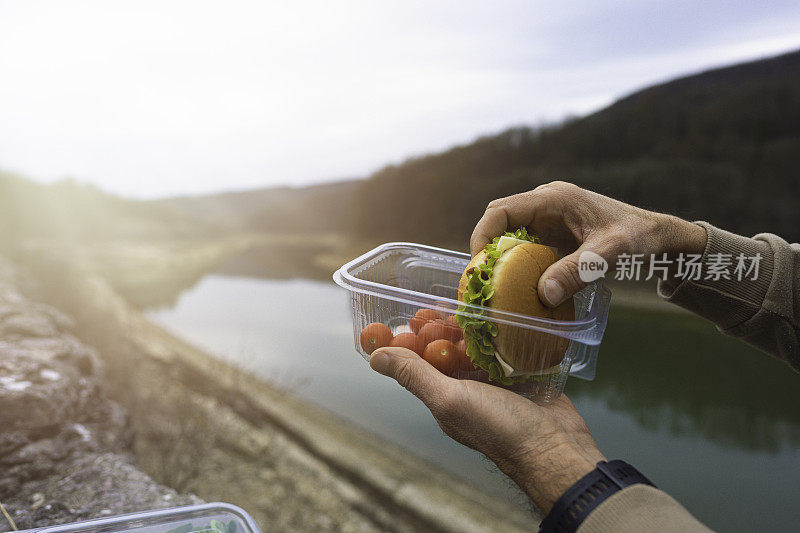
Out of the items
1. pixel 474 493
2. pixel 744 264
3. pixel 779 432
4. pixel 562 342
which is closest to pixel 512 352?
pixel 562 342

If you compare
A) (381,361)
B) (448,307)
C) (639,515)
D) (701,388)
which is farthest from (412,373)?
(701,388)

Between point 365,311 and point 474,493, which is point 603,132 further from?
point 365,311

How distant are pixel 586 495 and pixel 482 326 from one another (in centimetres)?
41

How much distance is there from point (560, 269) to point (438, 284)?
599 mm

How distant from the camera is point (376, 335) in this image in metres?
1.27

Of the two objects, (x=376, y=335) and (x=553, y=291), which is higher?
(x=553, y=291)

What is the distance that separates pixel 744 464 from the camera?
5562 millimetres

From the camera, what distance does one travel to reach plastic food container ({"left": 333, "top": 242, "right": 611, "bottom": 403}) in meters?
1.10

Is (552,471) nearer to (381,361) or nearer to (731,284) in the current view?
(381,361)

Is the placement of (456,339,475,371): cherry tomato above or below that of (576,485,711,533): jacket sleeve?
above

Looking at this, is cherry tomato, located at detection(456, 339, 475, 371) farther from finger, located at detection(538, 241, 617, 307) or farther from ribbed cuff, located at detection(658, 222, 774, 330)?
ribbed cuff, located at detection(658, 222, 774, 330)

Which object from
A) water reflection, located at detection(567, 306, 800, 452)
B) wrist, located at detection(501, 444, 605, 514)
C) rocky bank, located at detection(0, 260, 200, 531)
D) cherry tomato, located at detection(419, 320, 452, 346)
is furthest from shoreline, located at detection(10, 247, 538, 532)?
wrist, located at detection(501, 444, 605, 514)

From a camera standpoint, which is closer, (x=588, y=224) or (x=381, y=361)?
(x=381, y=361)

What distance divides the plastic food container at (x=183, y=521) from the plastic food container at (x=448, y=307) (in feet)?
1.59
